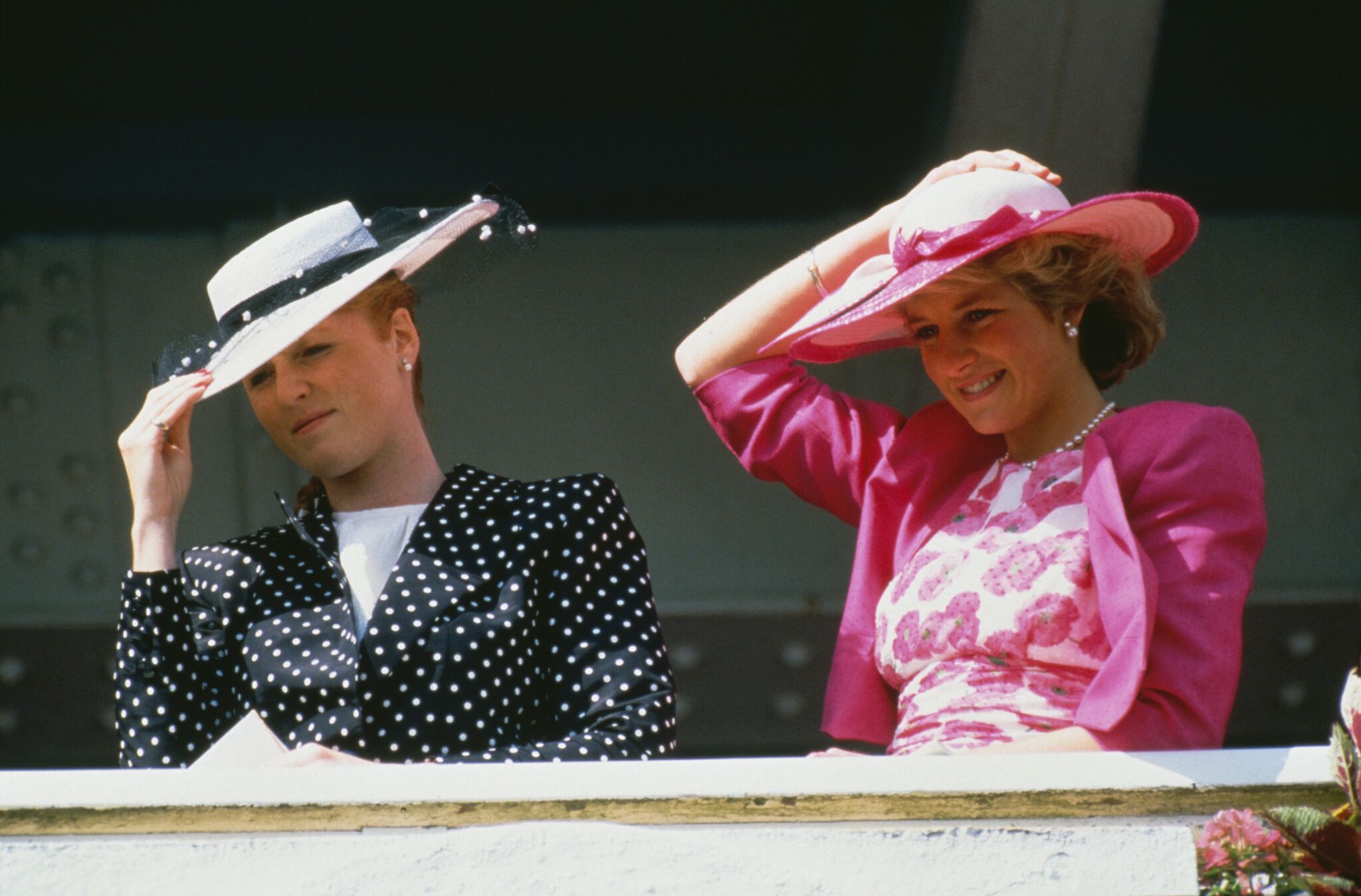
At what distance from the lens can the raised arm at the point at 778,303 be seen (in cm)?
243

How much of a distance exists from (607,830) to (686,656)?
2604 millimetres

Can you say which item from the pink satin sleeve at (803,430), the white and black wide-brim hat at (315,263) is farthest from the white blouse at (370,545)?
the pink satin sleeve at (803,430)

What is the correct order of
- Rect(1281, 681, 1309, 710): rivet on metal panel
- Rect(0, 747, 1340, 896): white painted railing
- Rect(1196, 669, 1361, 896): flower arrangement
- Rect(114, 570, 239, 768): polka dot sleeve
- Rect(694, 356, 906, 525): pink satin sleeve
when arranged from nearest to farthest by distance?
1. Rect(1196, 669, 1361, 896): flower arrangement
2. Rect(0, 747, 1340, 896): white painted railing
3. Rect(114, 570, 239, 768): polka dot sleeve
4. Rect(694, 356, 906, 525): pink satin sleeve
5. Rect(1281, 681, 1309, 710): rivet on metal panel

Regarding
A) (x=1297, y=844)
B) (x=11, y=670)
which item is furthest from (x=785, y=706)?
(x=1297, y=844)

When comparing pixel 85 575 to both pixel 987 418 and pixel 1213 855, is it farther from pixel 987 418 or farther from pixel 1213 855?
pixel 1213 855

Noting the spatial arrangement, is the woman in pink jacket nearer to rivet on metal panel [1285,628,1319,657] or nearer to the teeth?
the teeth

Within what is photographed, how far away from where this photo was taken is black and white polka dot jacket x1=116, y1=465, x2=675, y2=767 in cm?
210

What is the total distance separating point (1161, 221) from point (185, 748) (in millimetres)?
1416

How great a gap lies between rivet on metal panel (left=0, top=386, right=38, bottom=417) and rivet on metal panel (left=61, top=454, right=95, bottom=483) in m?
0.15

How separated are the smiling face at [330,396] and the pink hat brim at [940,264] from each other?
0.55 m

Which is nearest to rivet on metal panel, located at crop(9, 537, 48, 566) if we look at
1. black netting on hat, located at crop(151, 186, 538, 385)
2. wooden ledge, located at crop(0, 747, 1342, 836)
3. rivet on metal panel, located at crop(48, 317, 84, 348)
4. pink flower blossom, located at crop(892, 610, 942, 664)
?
rivet on metal panel, located at crop(48, 317, 84, 348)

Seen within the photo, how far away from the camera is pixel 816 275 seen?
8.04ft

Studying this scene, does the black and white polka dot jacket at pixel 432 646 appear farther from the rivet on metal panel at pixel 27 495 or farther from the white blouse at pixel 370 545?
the rivet on metal panel at pixel 27 495

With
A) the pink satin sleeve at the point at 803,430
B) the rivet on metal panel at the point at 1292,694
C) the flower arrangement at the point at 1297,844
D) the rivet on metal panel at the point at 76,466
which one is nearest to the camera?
the flower arrangement at the point at 1297,844
